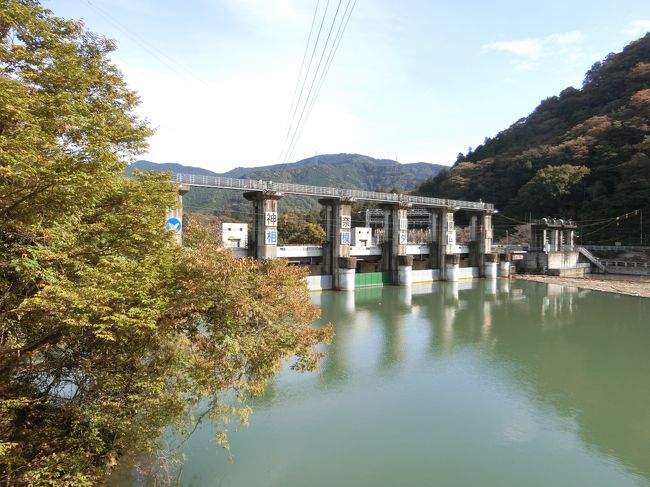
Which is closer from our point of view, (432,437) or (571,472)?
(571,472)

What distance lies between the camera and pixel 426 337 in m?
15.9

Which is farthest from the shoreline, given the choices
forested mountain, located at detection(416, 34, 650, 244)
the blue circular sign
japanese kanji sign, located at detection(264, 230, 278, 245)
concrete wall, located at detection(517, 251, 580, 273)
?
the blue circular sign

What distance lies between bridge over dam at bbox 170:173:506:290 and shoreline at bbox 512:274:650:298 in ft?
13.0

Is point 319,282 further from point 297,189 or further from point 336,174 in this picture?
point 336,174

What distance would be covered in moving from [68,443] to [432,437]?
628cm

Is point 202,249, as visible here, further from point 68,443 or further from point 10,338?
point 68,443

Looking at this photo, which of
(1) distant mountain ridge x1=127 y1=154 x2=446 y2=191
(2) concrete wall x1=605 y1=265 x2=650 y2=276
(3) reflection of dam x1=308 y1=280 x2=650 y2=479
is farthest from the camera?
(1) distant mountain ridge x1=127 y1=154 x2=446 y2=191

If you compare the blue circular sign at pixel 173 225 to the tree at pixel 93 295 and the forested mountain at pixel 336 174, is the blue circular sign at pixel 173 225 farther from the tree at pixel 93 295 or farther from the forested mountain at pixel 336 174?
the forested mountain at pixel 336 174

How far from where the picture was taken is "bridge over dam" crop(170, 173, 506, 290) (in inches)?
868

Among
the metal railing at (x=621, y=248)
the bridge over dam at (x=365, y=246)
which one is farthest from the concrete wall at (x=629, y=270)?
the bridge over dam at (x=365, y=246)

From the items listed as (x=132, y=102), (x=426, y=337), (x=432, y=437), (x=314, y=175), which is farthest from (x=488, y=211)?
(x=314, y=175)

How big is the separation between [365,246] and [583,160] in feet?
100

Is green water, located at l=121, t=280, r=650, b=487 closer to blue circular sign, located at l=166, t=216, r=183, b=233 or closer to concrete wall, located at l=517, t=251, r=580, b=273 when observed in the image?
blue circular sign, located at l=166, t=216, r=183, b=233

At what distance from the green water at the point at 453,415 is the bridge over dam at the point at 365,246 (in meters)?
7.69
